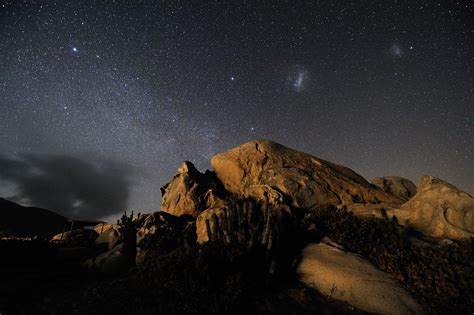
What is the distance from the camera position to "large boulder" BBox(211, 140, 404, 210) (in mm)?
16688

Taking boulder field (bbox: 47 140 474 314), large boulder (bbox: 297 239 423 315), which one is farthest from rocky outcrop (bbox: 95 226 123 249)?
large boulder (bbox: 297 239 423 315)

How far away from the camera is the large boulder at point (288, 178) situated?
16688 mm

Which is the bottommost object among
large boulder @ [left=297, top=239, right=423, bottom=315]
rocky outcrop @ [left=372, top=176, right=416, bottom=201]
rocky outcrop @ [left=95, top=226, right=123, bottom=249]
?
large boulder @ [left=297, top=239, right=423, bottom=315]

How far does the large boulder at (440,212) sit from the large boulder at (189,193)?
1097 cm

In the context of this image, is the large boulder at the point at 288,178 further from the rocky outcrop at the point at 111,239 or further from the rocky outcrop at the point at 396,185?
the rocky outcrop at the point at 111,239

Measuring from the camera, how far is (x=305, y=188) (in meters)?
17.3

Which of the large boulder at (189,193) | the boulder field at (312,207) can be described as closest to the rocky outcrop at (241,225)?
the boulder field at (312,207)

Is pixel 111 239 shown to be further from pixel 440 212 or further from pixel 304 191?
pixel 440 212

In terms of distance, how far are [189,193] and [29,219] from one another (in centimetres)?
9548

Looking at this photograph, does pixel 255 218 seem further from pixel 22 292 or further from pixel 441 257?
pixel 22 292

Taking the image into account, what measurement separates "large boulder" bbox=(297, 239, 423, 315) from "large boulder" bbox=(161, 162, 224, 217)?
842 cm

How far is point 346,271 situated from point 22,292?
32.7 feet

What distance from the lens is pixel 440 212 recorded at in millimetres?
11727

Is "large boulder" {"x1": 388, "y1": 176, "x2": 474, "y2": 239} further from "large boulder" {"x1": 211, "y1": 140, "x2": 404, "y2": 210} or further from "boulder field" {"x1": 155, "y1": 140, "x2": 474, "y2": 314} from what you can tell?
"large boulder" {"x1": 211, "y1": 140, "x2": 404, "y2": 210}
